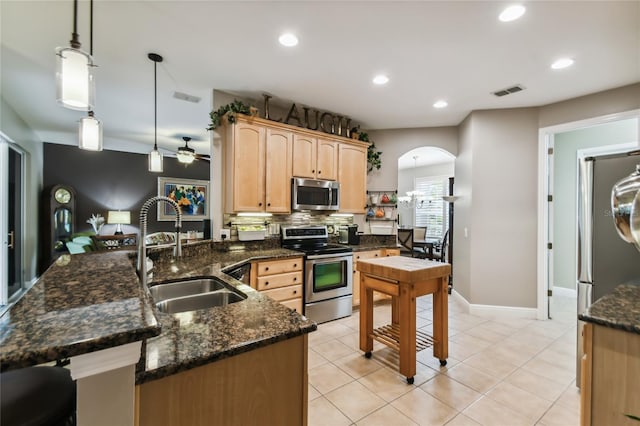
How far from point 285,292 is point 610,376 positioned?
8.63 ft

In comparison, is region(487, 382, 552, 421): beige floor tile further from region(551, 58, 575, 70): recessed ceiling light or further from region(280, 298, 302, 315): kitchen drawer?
region(551, 58, 575, 70): recessed ceiling light

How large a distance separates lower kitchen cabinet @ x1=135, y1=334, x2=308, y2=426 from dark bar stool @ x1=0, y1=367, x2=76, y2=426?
292mm

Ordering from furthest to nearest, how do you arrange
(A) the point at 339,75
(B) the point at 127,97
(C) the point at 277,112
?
Result: 1. (C) the point at 277,112
2. (B) the point at 127,97
3. (A) the point at 339,75

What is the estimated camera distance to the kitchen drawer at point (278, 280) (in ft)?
10.0

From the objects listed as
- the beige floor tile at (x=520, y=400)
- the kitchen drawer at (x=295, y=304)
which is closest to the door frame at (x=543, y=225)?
the beige floor tile at (x=520, y=400)

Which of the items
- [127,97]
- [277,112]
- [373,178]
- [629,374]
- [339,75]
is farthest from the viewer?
[373,178]

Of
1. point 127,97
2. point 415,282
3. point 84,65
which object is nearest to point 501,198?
point 415,282

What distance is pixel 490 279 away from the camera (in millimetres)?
3848

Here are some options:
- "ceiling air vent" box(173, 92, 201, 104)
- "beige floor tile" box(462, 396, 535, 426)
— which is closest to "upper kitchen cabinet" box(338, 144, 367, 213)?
"ceiling air vent" box(173, 92, 201, 104)

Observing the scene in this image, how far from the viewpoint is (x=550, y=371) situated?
2.47 m

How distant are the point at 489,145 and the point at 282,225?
305 cm

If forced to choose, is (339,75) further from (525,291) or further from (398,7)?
(525,291)

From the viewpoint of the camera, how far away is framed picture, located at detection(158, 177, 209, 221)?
6.76 metres

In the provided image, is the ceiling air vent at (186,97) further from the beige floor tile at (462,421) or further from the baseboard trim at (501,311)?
the baseboard trim at (501,311)
